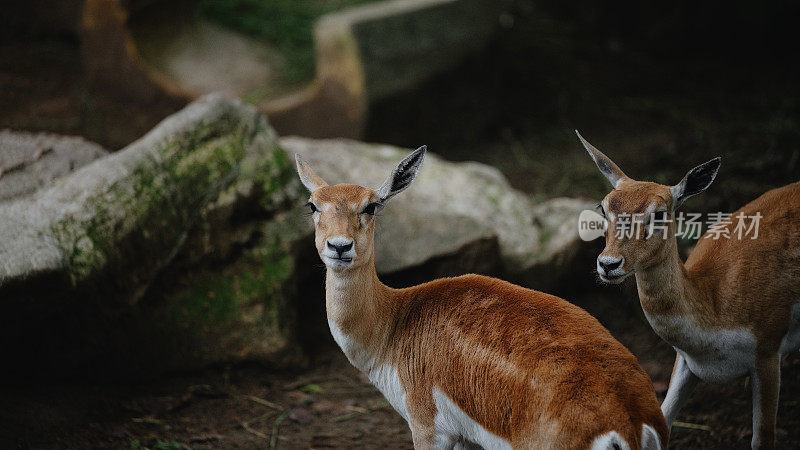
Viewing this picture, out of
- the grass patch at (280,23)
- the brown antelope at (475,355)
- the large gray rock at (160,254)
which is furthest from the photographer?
the grass patch at (280,23)

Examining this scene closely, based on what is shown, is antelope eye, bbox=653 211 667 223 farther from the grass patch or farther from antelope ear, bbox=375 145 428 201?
the grass patch

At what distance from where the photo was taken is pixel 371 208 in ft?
11.2

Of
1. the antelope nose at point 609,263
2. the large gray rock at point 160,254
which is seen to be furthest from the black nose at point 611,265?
the large gray rock at point 160,254

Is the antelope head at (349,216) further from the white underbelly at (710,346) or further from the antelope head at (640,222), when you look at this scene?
the white underbelly at (710,346)

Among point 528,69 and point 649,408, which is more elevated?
point 528,69

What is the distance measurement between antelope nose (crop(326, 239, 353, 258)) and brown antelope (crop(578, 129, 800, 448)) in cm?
115

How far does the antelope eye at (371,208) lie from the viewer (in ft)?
11.1

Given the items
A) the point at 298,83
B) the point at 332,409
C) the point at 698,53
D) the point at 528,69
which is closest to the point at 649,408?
the point at 332,409

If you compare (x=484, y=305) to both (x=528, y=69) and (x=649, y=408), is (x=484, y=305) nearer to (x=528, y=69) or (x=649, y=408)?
(x=649, y=408)

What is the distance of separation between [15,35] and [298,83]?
3088mm

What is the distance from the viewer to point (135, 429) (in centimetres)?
417

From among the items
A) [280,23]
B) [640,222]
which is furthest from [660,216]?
[280,23]

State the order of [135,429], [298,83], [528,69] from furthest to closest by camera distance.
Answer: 1. [528,69]
2. [298,83]
3. [135,429]

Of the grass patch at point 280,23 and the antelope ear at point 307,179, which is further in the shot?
the grass patch at point 280,23
